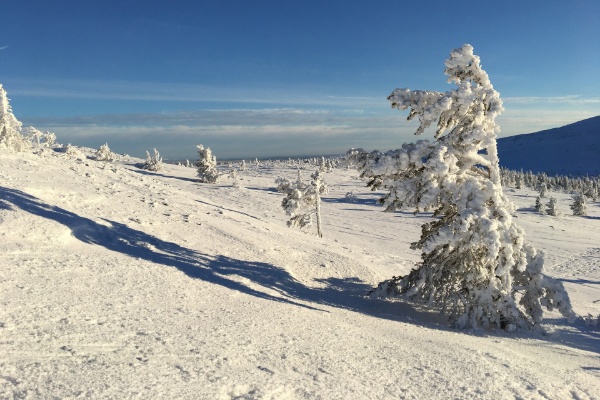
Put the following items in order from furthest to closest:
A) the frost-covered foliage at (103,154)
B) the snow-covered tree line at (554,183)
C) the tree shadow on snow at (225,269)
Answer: the snow-covered tree line at (554,183), the frost-covered foliage at (103,154), the tree shadow on snow at (225,269)

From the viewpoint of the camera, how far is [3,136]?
20641 mm

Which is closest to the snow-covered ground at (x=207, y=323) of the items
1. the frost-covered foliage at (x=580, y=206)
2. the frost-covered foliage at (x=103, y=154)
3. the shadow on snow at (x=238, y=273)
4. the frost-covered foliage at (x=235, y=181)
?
the shadow on snow at (x=238, y=273)

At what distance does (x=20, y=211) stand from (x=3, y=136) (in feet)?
39.4

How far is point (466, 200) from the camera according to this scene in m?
10.4

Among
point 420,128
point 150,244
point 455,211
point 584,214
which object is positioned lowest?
point 584,214

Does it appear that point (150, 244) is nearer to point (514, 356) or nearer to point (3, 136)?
point (514, 356)

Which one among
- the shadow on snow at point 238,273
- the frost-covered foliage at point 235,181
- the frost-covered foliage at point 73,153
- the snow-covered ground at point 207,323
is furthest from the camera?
the frost-covered foliage at point 235,181

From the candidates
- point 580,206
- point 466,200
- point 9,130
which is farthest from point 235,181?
point 580,206

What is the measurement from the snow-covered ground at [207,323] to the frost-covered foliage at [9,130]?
481cm

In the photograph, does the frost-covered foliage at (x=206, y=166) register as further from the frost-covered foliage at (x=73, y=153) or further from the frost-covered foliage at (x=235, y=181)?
Answer: the frost-covered foliage at (x=73, y=153)

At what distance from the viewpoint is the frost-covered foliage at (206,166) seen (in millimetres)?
61156

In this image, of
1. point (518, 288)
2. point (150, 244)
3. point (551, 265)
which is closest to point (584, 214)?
point (551, 265)

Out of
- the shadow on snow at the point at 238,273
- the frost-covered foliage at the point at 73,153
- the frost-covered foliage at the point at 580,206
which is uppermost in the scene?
the frost-covered foliage at the point at 73,153

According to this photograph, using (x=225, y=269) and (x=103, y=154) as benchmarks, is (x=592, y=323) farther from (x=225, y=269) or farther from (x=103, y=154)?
(x=103, y=154)
